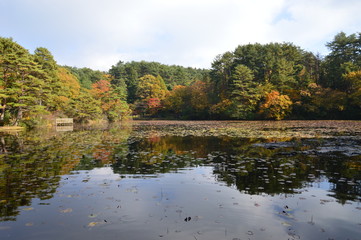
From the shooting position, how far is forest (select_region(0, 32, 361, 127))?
29641 millimetres

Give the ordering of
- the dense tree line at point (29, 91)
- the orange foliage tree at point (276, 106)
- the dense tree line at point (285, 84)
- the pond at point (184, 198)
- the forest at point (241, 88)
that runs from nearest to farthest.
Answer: the pond at point (184, 198), the dense tree line at point (29, 91), the forest at point (241, 88), the dense tree line at point (285, 84), the orange foliage tree at point (276, 106)

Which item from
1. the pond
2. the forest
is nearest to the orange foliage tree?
the forest

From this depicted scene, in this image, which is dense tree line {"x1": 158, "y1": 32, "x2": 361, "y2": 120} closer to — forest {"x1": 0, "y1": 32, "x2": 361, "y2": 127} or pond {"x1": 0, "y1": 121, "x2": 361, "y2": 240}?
forest {"x1": 0, "y1": 32, "x2": 361, "y2": 127}

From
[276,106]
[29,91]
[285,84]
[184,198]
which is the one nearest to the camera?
[184,198]

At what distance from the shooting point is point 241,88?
4459 centimetres

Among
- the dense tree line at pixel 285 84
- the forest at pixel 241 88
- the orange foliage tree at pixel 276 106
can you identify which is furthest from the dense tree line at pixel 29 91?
the orange foliage tree at pixel 276 106

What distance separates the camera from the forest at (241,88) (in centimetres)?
2964

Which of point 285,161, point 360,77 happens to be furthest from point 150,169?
point 360,77

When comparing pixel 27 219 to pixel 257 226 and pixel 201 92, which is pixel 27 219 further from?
pixel 201 92

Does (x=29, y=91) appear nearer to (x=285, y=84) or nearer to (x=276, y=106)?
(x=276, y=106)

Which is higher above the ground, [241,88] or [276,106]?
[241,88]

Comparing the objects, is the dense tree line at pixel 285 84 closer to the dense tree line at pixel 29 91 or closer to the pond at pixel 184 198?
the dense tree line at pixel 29 91

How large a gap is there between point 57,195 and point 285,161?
7.60m

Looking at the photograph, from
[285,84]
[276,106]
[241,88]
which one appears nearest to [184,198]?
[276,106]
